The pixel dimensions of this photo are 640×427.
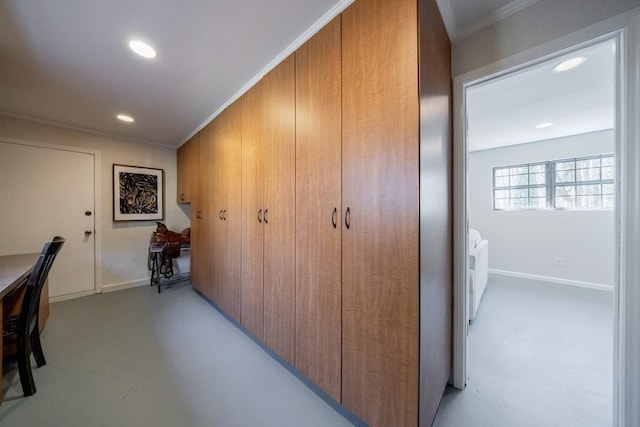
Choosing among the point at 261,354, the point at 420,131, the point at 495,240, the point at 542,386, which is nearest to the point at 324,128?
the point at 420,131

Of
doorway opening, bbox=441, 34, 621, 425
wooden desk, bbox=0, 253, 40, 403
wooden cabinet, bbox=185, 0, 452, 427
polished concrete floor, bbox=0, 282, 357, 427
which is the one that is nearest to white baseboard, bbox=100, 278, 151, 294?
polished concrete floor, bbox=0, 282, 357, 427

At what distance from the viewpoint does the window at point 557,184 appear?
3588 millimetres

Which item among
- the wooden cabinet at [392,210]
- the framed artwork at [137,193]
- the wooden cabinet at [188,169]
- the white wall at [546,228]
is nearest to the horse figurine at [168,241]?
the framed artwork at [137,193]

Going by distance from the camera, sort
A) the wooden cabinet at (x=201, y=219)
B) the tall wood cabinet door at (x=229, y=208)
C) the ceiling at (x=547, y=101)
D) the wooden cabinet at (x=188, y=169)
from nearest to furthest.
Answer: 1. the ceiling at (x=547, y=101)
2. the tall wood cabinet door at (x=229, y=208)
3. the wooden cabinet at (x=201, y=219)
4. the wooden cabinet at (x=188, y=169)

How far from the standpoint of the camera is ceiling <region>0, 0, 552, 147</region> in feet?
4.20

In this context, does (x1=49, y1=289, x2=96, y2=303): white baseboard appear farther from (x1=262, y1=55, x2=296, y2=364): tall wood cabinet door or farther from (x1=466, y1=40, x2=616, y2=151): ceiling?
(x1=466, y1=40, x2=616, y2=151): ceiling

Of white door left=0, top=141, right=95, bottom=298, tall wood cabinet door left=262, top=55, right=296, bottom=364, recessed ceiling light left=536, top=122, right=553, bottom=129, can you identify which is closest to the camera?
tall wood cabinet door left=262, top=55, right=296, bottom=364

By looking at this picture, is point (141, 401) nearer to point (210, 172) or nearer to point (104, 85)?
point (210, 172)

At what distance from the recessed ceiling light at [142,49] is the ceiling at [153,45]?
38 millimetres

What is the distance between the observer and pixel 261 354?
6.13ft

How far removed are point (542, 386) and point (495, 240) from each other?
3584 millimetres

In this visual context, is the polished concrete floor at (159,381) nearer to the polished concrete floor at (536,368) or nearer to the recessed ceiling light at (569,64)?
the polished concrete floor at (536,368)

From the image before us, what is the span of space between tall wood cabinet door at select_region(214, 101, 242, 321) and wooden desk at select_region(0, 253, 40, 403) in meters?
1.34

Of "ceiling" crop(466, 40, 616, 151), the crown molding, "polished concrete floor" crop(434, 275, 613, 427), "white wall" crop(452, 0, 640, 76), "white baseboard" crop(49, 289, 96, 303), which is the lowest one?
"polished concrete floor" crop(434, 275, 613, 427)
